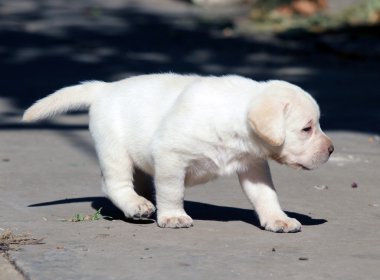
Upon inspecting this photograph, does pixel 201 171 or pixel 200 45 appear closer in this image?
pixel 201 171

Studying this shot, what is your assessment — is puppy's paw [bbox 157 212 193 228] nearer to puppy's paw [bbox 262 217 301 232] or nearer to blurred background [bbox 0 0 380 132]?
puppy's paw [bbox 262 217 301 232]

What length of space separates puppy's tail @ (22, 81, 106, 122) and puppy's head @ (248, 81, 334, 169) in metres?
1.23

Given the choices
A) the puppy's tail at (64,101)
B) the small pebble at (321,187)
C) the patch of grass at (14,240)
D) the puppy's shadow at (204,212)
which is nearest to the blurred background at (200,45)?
the small pebble at (321,187)

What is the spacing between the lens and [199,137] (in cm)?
602

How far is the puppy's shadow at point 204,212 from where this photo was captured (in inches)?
260

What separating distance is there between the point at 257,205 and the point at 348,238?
57cm

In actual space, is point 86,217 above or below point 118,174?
below

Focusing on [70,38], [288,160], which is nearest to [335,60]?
[70,38]

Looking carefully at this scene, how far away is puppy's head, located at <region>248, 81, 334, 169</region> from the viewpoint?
229 inches

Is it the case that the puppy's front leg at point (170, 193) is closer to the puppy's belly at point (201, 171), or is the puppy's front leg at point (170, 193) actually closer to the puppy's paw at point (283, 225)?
the puppy's belly at point (201, 171)

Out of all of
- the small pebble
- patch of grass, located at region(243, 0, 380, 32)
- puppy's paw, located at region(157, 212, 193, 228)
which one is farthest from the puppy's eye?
patch of grass, located at region(243, 0, 380, 32)

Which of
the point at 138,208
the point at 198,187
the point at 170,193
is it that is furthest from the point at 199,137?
the point at 198,187

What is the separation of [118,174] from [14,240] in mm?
907

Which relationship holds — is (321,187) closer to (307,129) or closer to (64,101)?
(307,129)
